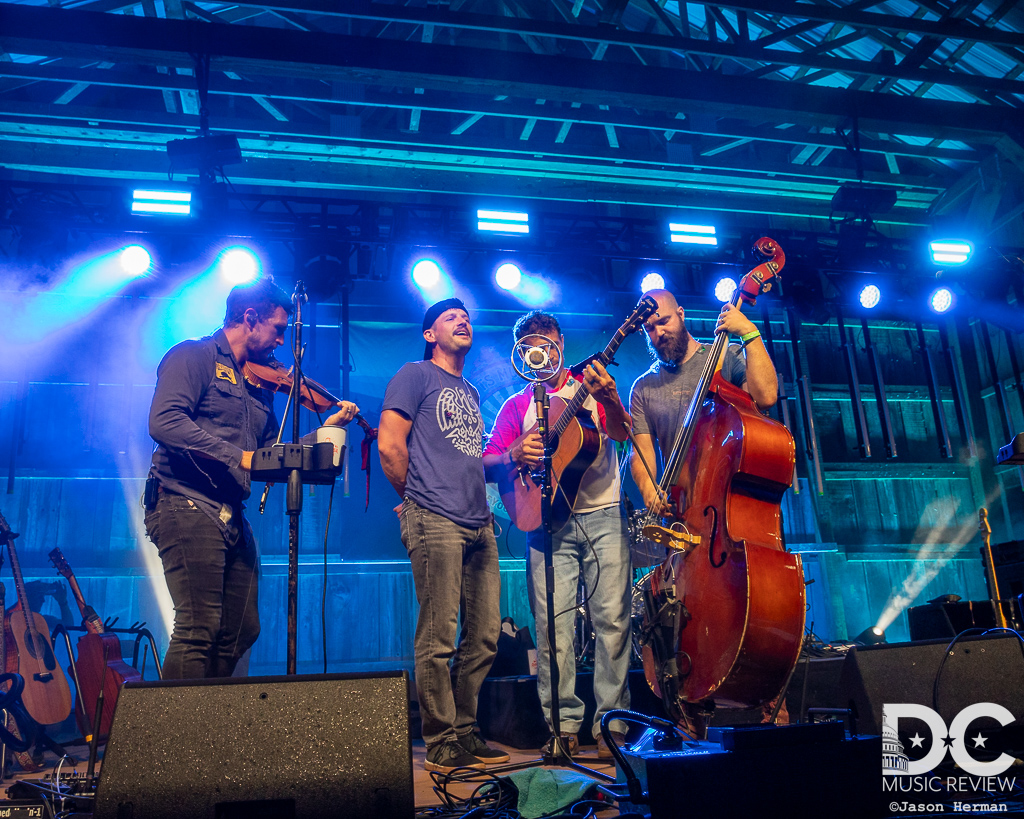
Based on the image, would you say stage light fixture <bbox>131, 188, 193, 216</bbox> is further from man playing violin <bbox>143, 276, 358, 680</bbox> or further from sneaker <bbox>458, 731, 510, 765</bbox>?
sneaker <bbox>458, 731, 510, 765</bbox>

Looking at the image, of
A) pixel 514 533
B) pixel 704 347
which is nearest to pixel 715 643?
pixel 704 347

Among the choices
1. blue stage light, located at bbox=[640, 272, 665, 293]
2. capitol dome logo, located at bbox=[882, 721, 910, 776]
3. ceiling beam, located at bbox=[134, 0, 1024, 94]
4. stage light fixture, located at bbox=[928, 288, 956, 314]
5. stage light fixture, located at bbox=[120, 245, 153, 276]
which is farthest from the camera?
stage light fixture, located at bbox=[928, 288, 956, 314]

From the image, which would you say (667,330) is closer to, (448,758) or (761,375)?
(761,375)

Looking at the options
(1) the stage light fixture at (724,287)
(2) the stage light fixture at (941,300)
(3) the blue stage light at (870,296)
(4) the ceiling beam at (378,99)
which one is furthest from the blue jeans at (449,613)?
(2) the stage light fixture at (941,300)

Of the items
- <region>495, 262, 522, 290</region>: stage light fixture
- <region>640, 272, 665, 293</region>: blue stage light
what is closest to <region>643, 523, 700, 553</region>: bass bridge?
<region>495, 262, 522, 290</region>: stage light fixture

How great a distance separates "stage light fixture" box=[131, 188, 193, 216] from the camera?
294 inches

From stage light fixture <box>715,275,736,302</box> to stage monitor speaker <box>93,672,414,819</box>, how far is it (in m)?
7.68

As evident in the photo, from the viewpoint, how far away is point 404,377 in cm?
388

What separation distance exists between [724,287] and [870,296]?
5.68ft

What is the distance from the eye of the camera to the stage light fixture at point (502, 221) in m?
8.16

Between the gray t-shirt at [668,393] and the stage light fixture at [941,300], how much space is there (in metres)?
6.34

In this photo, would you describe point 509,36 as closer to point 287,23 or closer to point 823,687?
point 287,23

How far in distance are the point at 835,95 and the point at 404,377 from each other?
18.4 ft

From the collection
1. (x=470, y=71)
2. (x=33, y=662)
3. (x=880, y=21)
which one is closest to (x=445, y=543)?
(x=33, y=662)
